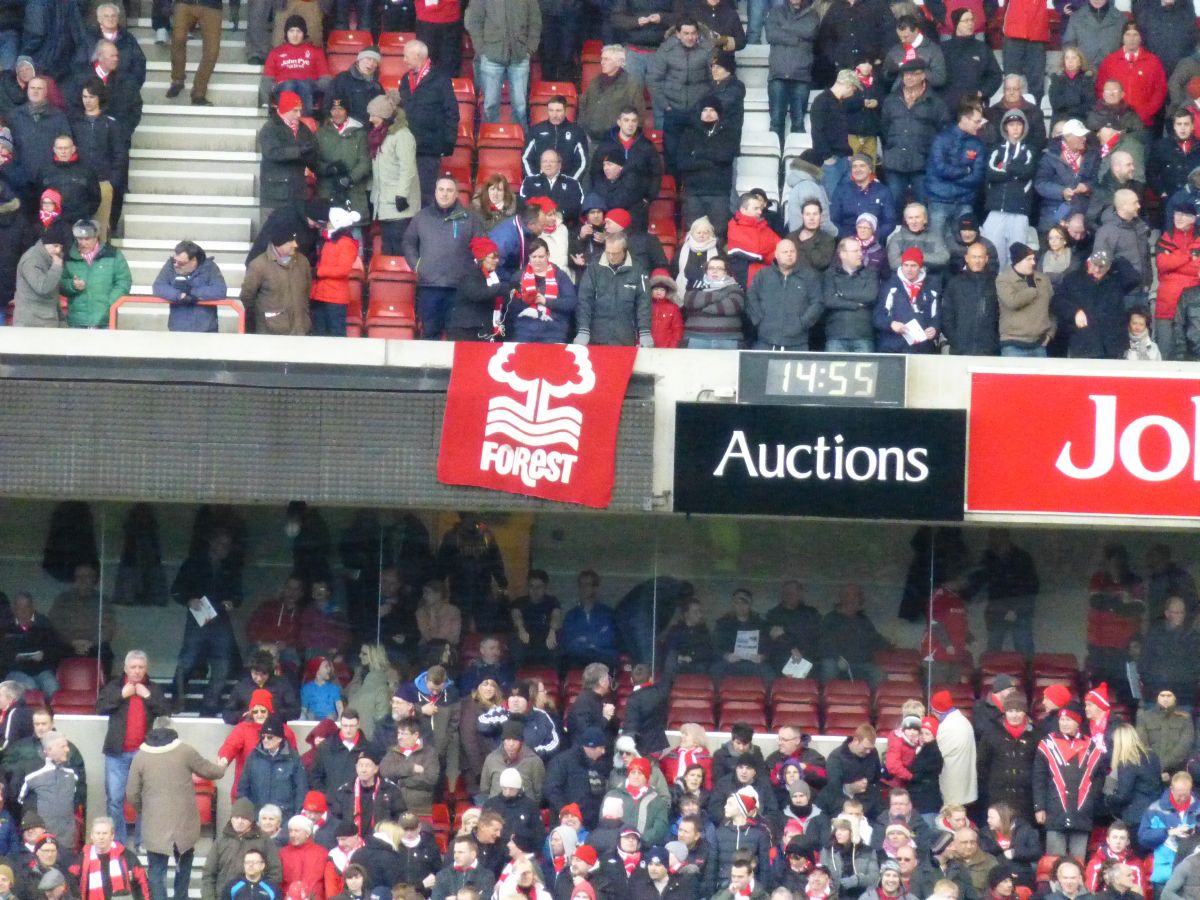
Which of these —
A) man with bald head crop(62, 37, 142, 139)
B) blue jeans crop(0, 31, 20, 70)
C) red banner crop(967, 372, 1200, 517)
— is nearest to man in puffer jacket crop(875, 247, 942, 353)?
red banner crop(967, 372, 1200, 517)

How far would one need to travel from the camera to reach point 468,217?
17984 mm

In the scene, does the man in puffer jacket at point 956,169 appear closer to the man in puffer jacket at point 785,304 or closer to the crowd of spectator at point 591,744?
the man in puffer jacket at point 785,304

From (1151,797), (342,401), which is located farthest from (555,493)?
(1151,797)

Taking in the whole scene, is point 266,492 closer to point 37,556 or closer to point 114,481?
point 114,481

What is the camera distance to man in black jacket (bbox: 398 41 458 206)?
62.8 feet

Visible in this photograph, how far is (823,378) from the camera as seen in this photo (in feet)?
56.3

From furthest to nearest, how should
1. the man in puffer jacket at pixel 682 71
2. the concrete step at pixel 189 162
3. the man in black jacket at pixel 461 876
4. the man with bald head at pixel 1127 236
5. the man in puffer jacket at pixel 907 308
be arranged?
the concrete step at pixel 189 162 → the man in puffer jacket at pixel 682 71 → the man with bald head at pixel 1127 236 → the man in puffer jacket at pixel 907 308 → the man in black jacket at pixel 461 876

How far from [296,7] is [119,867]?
757cm

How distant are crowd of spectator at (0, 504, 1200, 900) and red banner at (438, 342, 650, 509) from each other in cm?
126

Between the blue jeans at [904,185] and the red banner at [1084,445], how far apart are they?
2183 millimetres

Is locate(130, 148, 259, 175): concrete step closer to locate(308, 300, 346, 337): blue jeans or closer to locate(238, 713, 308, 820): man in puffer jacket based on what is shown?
locate(308, 300, 346, 337): blue jeans

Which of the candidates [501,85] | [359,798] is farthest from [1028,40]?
[359,798]

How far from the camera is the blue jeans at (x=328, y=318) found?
707 inches

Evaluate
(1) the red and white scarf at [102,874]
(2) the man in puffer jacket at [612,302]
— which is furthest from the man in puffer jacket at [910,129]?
(1) the red and white scarf at [102,874]
